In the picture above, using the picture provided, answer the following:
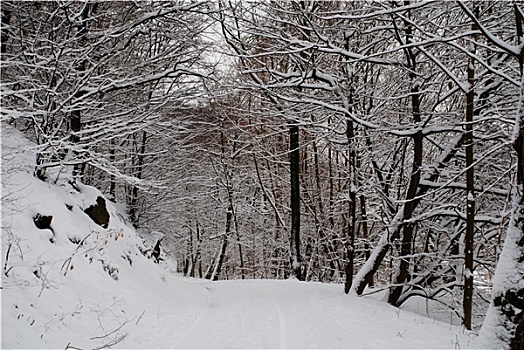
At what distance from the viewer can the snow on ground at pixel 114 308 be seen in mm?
5176

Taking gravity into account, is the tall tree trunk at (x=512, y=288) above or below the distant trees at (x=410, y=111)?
below

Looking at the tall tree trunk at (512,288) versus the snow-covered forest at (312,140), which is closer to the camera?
the tall tree trunk at (512,288)

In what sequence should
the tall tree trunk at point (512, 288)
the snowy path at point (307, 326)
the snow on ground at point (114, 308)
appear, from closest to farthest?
the tall tree trunk at point (512, 288), the snow on ground at point (114, 308), the snowy path at point (307, 326)

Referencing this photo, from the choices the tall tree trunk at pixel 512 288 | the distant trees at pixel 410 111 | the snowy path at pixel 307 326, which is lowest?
the snowy path at pixel 307 326

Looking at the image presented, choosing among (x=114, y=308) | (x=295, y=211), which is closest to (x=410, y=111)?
(x=295, y=211)

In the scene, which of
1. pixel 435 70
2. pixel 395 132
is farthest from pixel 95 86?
pixel 435 70

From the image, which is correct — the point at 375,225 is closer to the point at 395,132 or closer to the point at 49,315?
the point at 395,132

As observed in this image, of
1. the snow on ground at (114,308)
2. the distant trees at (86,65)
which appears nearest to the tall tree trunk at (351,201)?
the snow on ground at (114,308)

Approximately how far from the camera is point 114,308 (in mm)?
6594

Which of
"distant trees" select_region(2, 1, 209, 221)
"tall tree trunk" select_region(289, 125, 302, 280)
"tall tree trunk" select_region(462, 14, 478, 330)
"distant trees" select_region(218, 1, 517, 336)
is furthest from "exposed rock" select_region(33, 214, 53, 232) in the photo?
"tall tree trunk" select_region(289, 125, 302, 280)

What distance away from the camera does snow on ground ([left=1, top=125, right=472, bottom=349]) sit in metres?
5.18

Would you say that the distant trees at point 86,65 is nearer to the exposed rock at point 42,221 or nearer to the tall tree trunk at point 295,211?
the exposed rock at point 42,221

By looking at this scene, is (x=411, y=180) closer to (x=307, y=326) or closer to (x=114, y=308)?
(x=307, y=326)

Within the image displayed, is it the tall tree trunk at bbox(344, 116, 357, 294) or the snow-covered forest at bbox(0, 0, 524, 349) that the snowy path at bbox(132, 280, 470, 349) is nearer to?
the snow-covered forest at bbox(0, 0, 524, 349)
